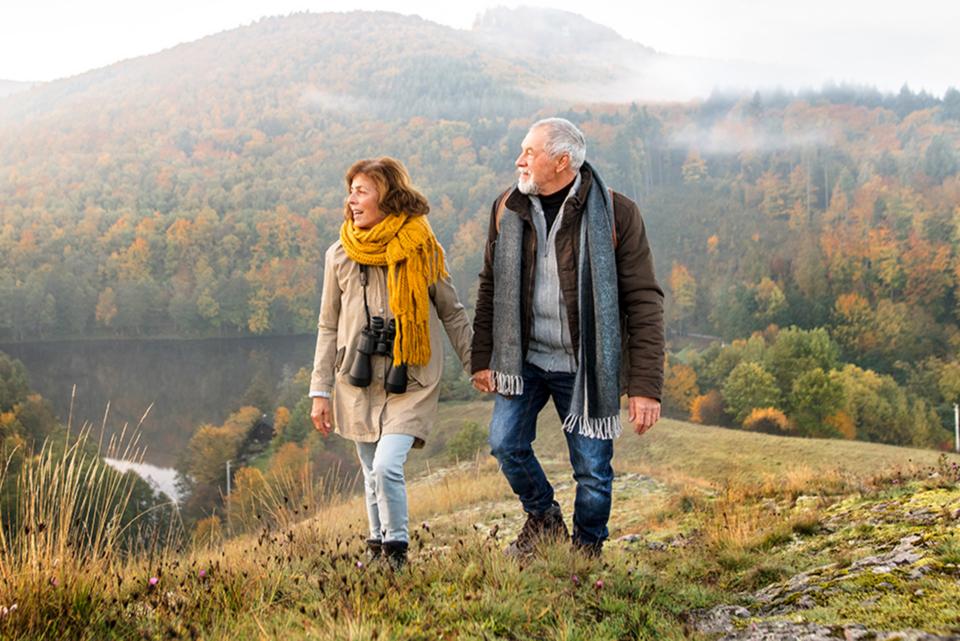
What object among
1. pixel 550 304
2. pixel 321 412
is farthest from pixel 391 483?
pixel 550 304

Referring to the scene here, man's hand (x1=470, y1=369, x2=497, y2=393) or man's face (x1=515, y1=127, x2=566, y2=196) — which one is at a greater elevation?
man's face (x1=515, y1=127, x2=566, y2=196)

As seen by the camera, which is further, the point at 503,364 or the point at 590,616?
the point at 503,364

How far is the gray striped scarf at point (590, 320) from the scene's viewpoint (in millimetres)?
3256

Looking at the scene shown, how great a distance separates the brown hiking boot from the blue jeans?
13 centimetres

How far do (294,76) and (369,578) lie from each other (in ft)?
582

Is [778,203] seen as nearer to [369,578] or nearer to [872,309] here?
[872,309]

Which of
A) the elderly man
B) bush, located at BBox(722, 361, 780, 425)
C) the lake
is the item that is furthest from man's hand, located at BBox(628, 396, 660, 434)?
the lake

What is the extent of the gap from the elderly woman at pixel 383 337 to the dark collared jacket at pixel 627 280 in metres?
0.44

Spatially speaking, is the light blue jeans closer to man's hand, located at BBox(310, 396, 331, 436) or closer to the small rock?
man's hand, located at BBox(310, 396, 331, 436)

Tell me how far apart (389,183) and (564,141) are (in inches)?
33.2

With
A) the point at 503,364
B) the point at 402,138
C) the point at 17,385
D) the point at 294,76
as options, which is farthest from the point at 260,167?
the point at 503,364

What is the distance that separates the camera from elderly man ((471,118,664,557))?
10.7ft

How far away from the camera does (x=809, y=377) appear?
5850 centimetres

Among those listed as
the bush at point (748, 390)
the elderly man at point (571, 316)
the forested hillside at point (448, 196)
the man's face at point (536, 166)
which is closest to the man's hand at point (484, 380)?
the elderly man at point (571, 316)
